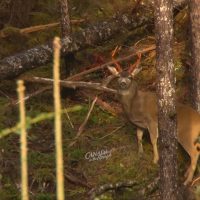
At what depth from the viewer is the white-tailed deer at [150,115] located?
9266mm

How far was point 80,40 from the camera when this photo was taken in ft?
34.3

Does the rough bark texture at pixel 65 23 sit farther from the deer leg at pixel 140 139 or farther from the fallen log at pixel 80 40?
the deer leg at pixel 140 139

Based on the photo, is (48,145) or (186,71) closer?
(48,145)

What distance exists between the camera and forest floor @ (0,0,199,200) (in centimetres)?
869

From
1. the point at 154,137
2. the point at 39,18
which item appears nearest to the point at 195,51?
the point at 154,137

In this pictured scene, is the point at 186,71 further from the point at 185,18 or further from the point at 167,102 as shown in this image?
the point at 167,102

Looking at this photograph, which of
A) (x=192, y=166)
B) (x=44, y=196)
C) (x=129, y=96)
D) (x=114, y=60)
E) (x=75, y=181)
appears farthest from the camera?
(x=114, y=60)

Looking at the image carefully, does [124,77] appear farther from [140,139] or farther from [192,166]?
[192,166]

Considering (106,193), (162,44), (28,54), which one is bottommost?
(106,193)

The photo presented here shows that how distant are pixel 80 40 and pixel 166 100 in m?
3.14

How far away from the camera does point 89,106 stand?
35.2 ft

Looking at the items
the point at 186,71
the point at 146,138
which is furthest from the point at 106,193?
the point at 186,71

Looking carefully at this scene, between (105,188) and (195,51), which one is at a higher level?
(195,51)

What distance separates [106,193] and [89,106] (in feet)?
7.85
